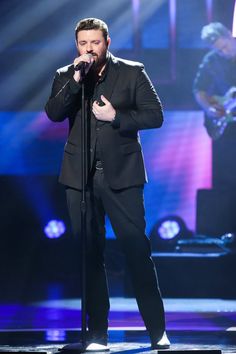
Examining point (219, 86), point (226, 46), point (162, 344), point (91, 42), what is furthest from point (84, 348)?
point (226, 46)

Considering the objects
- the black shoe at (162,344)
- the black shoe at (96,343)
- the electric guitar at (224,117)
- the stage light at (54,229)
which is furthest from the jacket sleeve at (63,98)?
the electric guitar at (224,117)

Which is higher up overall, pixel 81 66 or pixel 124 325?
pixel 81 66

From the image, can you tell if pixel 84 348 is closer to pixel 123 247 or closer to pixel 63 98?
pixel 123 247

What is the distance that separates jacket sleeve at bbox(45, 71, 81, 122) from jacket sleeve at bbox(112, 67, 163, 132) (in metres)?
0.22

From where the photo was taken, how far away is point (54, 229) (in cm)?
743

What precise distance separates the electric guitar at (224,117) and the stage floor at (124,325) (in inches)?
65.8

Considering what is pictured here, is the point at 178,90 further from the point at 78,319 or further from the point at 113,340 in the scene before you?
the point at 113,340

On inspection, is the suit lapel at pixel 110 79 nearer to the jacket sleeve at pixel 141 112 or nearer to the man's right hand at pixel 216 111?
the jacket sleeve at pixel 141 112

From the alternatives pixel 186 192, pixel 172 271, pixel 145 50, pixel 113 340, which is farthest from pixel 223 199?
pixel 113 340

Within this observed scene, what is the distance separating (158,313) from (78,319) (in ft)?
5.52

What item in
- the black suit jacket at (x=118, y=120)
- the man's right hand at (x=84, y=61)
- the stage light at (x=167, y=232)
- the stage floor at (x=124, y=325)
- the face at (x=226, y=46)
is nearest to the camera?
the man's right hand at (x=84, y=61)

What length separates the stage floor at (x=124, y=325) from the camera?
4.20 m

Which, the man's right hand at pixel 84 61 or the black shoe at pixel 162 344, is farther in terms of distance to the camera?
the black shoe at pixel 162 344

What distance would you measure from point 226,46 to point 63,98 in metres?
3.85
